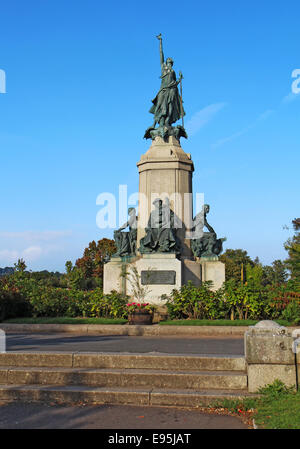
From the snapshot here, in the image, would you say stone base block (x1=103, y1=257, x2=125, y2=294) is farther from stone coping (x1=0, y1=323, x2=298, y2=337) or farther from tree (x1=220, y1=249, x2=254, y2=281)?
tree (x1=220, y1=249, x2=254, y2=281)

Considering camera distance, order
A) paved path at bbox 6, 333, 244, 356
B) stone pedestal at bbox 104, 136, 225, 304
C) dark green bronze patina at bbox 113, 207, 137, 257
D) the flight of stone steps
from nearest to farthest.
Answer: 1. the flight of stone steps
2. paved path at bbox 6, 333, 244, 356
3. stone pedestal at bbox 104, 136, 225, 304
4. dark green bronze patina at bbox 113, 207, 137, 257

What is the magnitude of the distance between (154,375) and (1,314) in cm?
1019

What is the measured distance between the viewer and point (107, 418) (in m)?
5.49

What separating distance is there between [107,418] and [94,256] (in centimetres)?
5467

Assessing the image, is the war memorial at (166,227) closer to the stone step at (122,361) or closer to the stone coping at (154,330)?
the stone coping at (154,330)

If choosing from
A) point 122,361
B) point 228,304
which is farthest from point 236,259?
point 122,361

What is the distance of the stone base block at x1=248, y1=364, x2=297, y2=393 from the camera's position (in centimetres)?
623

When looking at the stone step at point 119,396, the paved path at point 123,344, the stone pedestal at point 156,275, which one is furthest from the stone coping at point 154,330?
the stone step at point 119,396

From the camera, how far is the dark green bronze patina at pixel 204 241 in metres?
18.5

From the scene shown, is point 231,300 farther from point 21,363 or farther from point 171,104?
point 171,104

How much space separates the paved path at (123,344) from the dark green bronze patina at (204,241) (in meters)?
7.09

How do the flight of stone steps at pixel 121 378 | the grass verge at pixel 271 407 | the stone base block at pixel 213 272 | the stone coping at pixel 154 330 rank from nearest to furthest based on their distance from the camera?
the grass verge at pixel 271 407, the flight of stone steps at pixel 121 378, the stone coping at pixel 154 330, the stone base block at pixel 213 272

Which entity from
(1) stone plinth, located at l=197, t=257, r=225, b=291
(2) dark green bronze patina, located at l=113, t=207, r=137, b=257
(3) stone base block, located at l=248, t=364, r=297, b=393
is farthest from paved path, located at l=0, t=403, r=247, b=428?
(2) dark green bronze patina, located at l=113, t=207, r=137, b=257

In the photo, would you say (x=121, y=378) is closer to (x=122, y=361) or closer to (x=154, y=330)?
(x=122, y=361)
